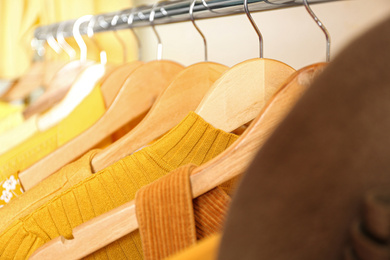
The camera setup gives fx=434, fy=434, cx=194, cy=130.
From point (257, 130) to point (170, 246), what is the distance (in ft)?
0.43

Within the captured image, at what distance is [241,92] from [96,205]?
21 cm

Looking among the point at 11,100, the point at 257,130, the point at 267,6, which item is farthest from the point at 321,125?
the point at 11,100

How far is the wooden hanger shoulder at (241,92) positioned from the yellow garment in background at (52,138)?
0.95 ft

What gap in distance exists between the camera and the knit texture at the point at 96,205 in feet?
1.54

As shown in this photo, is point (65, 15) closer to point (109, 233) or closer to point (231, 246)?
point (109, 233)

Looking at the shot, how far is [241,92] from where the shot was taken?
1.67 feet

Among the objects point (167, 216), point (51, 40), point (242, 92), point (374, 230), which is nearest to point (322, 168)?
point (374, 230)

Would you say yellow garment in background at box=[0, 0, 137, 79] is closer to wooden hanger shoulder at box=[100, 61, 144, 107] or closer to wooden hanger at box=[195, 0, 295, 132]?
wooden hanger shoulder at box=[100, 61, 144, 107]

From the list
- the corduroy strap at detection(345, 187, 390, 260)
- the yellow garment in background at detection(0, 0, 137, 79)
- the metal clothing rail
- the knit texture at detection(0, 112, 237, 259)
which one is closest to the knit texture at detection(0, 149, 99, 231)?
the knit texture at detection(0, 112, 237, 259)

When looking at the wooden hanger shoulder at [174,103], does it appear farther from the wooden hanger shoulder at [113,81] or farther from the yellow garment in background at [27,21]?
Result: the yellow garment in background at [27,21]

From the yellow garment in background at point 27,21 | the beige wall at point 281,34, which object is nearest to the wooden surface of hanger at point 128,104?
the beige wall at point 281,34

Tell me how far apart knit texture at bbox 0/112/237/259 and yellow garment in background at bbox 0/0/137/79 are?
904 millimetres

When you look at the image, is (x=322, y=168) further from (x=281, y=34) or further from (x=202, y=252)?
(x=281, y=34)

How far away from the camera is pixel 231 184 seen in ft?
1.59
